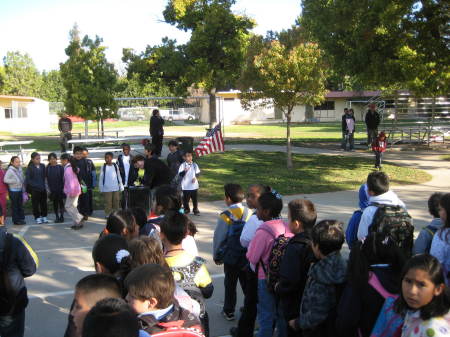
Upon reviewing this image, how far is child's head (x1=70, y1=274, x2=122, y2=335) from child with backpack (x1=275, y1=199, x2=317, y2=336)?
138cm

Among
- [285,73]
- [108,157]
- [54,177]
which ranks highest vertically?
[285,73]

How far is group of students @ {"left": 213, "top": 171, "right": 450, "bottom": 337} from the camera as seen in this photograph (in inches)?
→ 113

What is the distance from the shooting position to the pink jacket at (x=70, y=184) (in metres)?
9.57

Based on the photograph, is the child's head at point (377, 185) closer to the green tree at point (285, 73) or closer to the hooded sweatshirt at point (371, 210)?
the hooded sweatshirt at point (371, 210)

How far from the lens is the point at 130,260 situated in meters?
3.59

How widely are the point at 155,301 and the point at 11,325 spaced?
2008 millimetres

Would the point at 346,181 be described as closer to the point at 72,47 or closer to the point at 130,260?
the point at 130,260

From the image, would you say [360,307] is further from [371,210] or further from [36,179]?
[36,179]

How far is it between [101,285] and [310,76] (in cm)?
1269

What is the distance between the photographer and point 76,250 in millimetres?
8344

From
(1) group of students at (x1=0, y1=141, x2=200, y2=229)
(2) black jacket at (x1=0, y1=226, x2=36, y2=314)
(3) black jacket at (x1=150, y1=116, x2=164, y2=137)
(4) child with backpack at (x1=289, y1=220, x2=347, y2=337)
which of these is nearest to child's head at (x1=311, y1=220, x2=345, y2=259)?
(4) child with backpack at (x1=289, y1=220, x2=347, y2=337)

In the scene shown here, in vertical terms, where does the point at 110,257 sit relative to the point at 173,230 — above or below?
below

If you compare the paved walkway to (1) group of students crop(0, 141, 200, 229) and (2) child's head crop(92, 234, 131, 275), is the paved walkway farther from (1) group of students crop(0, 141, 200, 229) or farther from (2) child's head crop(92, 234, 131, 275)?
(2) child's head crop(92, 234, 131, 275)

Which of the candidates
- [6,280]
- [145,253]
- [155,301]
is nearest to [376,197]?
[145,253]
